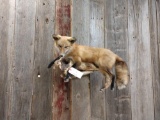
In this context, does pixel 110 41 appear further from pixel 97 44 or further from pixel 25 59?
pixel 25 59

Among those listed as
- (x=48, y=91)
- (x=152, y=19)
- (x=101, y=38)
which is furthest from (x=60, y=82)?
(x=152, y=19)

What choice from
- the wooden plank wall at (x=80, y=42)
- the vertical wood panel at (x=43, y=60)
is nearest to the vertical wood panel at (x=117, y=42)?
the wooden plank wall at (x=80, y=42)

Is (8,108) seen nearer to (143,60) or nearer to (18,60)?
(18,60)

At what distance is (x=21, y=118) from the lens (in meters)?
1.65

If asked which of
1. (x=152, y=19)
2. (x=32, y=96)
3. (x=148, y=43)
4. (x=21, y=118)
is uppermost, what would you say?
(x=152, y=19)

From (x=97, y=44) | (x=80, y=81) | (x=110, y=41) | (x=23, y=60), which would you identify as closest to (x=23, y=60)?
→ (x=23, y=60)

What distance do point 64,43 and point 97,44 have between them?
0.33 meters

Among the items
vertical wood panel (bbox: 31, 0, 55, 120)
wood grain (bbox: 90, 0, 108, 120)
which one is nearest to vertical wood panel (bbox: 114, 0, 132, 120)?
wood grain (bbox: 90, 0, 108, 120)

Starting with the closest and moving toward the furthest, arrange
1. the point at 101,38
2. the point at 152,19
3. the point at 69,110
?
the point at 69,110 < the point at 101,38 < the point at 152,19

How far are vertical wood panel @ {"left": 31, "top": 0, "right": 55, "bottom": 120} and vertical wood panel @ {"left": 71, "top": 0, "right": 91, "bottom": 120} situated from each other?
17cm

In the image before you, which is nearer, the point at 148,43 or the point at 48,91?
the point at 48,91

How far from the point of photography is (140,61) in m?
1.95

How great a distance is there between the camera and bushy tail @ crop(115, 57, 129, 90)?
1712mm

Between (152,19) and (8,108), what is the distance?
1358 mm
